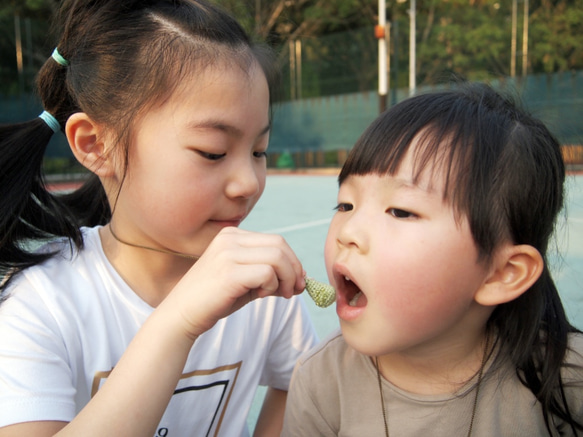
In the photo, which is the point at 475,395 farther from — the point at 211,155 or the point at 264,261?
the point at 211,155

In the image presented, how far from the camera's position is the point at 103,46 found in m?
1.37

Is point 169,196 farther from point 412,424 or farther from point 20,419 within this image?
point 412,424

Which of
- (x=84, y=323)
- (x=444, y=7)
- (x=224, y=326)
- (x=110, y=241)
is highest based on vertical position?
(x=444, y=7)

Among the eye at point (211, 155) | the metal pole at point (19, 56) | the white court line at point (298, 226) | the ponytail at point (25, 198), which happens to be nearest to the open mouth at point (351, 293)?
the eye at point (211, 155)

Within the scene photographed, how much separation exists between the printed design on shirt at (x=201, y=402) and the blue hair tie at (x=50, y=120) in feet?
2.53

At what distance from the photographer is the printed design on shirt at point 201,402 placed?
1367 mm

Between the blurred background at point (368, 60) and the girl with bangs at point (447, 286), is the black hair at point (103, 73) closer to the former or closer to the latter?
the girl with bangs at point (447, 286)

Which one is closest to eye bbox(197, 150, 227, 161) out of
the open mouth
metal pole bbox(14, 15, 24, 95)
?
the open mouth

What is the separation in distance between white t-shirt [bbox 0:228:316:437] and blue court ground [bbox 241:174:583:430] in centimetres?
41

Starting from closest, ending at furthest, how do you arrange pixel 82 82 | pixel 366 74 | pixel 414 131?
1. pixel 414 131
2. pixel 82 82
3. pixel 366 74

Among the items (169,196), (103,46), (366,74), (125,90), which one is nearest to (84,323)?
(169,196)

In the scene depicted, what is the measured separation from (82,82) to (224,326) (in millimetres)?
753

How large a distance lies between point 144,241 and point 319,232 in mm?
3131

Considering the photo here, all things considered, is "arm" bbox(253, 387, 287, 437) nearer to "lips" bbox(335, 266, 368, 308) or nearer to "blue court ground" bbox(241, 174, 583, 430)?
"blue court ground" bbox(241, 174, 583, 430)
